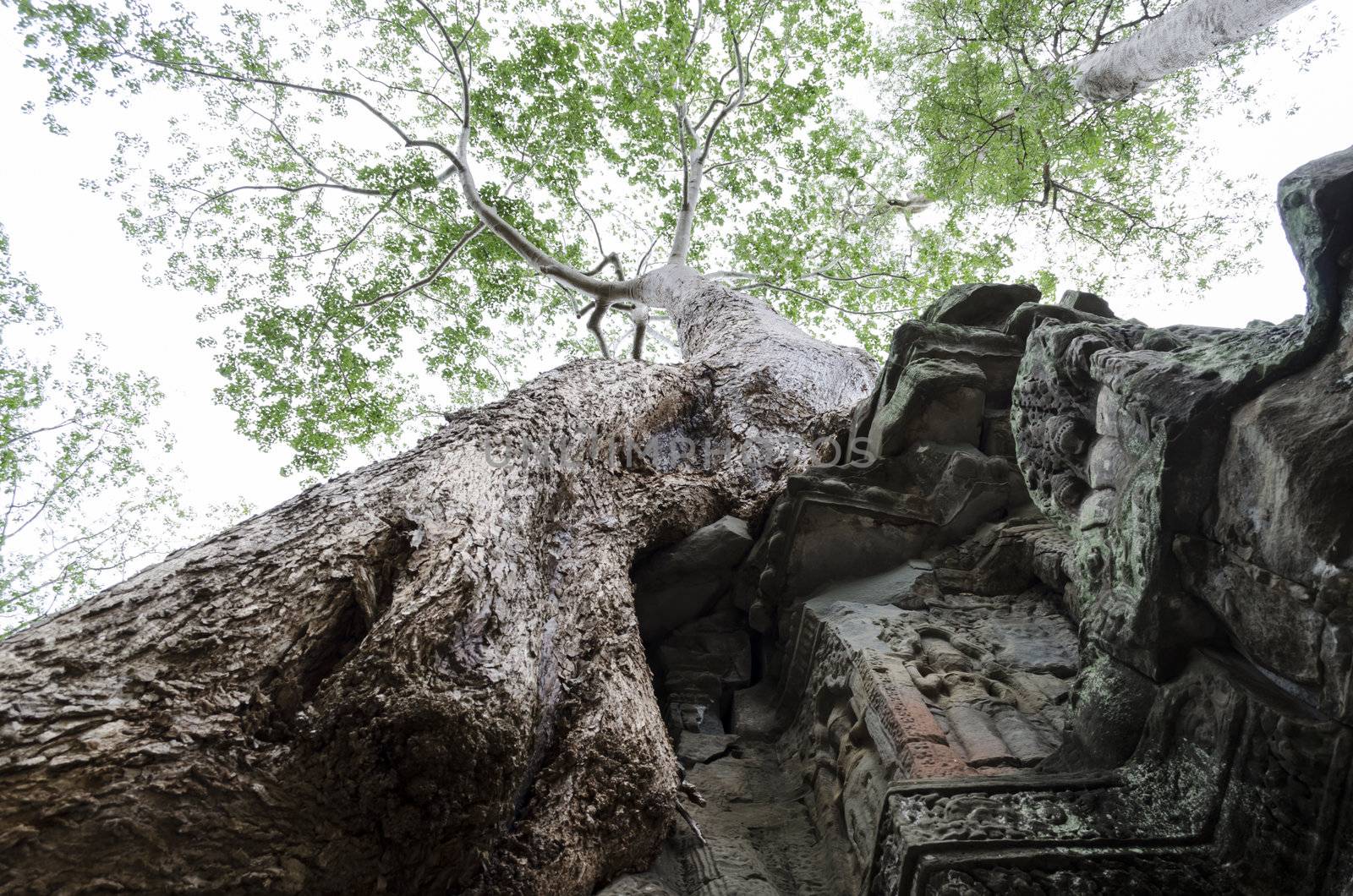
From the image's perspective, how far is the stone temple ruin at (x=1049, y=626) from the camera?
135cm

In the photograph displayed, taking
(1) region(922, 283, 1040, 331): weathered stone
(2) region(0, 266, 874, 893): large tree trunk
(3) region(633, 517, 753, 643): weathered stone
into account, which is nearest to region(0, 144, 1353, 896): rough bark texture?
(2) region(0, 266, 874, 893): large tree trunk

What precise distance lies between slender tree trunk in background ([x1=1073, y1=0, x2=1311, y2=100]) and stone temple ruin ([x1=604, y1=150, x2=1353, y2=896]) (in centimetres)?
438

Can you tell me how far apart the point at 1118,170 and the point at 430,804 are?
30.5ft

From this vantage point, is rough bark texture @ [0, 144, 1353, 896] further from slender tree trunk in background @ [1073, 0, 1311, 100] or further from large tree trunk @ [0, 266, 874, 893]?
slender tree trunk in background @ [1073, 0, 1311, 100]

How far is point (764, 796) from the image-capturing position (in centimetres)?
260

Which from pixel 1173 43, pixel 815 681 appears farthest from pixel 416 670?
pixel 1173 43

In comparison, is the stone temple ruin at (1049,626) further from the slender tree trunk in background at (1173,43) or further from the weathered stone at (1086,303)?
the slender tree trunk in background at (1173,43)

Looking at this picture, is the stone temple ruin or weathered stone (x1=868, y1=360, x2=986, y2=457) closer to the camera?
the stone temple ruin

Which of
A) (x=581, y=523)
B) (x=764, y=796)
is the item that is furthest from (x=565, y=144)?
(x=764, y=796)

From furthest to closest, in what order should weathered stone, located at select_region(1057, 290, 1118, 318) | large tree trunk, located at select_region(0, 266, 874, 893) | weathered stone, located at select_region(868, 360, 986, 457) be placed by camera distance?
weathered stone, located at select_region(868, 360, 986, 457), weathered stone, located at select_region(1057, 290, 1118, 318), large tree trunk, located at select_region(0, 266, 874, 893)

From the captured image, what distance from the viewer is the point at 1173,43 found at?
6.02 m

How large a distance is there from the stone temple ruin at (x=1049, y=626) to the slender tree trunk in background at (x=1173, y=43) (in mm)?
4383

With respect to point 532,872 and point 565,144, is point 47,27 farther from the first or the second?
point 532,872

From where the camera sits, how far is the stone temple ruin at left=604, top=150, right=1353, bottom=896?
1.35 metres
